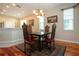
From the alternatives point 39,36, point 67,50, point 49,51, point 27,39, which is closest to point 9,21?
point 27,39

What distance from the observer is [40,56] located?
1.66m

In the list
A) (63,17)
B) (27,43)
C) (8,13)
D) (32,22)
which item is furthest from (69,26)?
(8,13)

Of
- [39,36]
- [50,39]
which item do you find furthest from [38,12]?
[50,39]

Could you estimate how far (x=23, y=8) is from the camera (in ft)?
5.43

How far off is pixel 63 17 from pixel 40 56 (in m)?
0.89

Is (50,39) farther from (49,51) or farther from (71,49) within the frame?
(71,49)

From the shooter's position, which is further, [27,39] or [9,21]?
[27,39]

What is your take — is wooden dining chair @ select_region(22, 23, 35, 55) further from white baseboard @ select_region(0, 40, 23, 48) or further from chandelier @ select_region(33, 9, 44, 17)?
chandelier @ select_region(33, 9, 44, 17)

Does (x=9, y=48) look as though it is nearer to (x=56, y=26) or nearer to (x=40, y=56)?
(x=40, y=56)

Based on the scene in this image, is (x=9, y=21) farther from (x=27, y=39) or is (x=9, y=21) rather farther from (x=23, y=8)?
(x=27, y=39)

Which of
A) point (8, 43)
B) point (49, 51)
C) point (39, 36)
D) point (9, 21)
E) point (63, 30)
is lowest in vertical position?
point (49, 51)

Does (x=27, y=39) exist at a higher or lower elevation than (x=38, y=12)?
lower

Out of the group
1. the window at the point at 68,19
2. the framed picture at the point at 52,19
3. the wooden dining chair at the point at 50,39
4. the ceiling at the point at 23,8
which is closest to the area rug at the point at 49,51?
the wooden dining chair at the point at 50,39

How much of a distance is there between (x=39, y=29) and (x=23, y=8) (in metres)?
0.52
